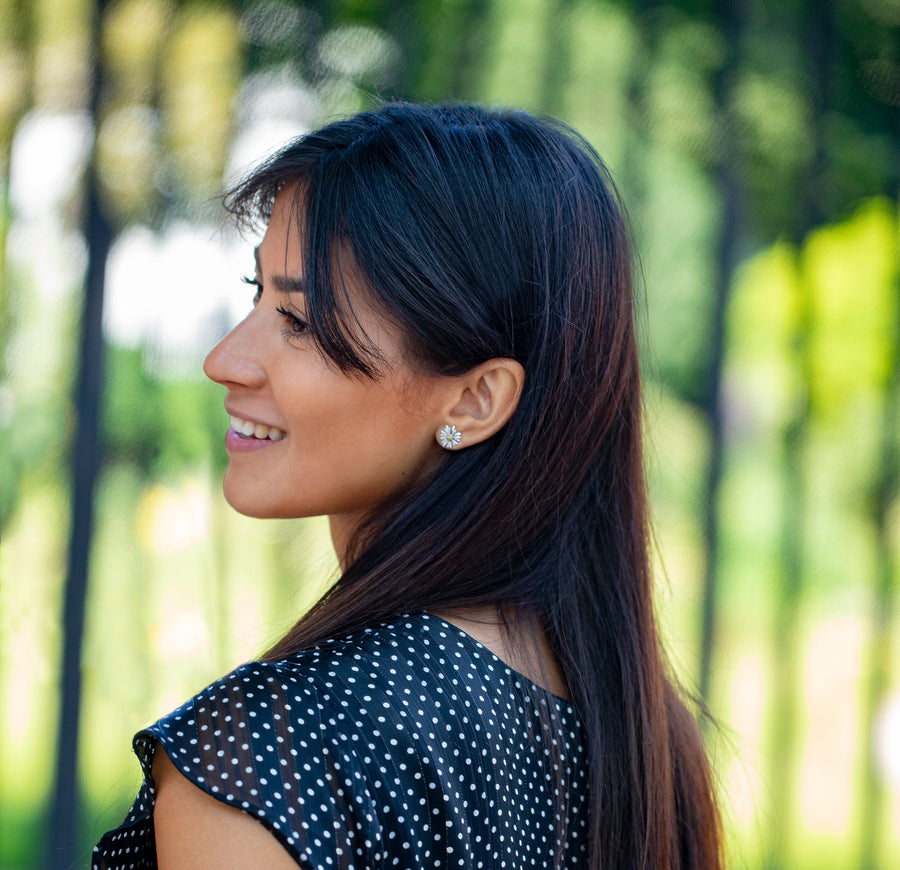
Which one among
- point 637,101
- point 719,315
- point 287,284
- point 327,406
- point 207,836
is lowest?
point 207,836

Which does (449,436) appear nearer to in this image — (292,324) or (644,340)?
(292,324)

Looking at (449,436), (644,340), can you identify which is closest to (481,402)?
(449,436)

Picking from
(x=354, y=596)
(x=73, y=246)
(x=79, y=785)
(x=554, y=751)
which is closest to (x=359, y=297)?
(x=354, y=596)

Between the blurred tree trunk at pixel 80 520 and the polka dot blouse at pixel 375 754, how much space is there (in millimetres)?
1368

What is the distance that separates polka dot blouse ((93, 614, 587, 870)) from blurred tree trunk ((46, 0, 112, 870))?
137 centimetres

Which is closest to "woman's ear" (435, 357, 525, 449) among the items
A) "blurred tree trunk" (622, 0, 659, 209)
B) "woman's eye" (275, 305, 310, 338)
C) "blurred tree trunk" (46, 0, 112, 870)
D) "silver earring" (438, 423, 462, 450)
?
"silver earring" (438, 423, 462, 450)

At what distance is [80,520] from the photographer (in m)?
2.03

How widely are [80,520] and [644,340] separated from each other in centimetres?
125

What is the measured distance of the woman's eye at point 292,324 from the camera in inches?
36.5

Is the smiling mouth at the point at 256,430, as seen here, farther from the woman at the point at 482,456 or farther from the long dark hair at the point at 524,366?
the long dark hair at the point at 524,366

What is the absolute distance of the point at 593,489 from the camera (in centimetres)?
101

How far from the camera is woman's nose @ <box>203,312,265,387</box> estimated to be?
95 cm

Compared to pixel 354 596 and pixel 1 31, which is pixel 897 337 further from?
pixel 1 31

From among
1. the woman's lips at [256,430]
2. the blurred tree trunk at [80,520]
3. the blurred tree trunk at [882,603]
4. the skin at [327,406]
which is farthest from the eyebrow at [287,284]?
the blurred tree trunk at [882,603]
